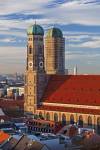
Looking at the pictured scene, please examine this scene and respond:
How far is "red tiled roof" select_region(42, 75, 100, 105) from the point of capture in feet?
305

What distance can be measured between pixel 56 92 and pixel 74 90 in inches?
175

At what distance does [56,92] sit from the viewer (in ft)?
324

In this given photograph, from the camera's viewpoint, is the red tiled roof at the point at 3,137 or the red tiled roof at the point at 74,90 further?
the red tiled roof at the point at 74,90

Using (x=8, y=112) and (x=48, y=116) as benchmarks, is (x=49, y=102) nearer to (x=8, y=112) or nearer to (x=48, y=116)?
(x=48, y=116)

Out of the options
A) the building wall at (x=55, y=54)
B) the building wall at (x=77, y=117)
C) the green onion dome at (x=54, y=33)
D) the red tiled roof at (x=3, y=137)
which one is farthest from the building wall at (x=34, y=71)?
the red tiled roof at (x=3, y=137)

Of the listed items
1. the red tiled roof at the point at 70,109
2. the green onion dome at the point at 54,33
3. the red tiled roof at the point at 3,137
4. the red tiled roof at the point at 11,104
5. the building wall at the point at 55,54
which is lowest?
the red tiled roof at the point at 11,104

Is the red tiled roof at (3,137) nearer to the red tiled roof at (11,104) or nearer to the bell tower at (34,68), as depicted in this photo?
the bell tower at (34,68)

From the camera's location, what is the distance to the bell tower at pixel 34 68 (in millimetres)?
100750

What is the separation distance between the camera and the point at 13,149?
1889 inches

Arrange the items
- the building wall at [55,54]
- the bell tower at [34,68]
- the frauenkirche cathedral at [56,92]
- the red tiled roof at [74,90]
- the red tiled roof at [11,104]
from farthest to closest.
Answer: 1. the building wall at [55,54]
2. the red tiled roof at [11,104]
3. the bell tower at [34,68]
4. the red tiled roof at [74,90]
5. the frauenkirche cathedral at [56,92]

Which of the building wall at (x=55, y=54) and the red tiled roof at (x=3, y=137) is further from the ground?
the building wall at (x=55, y=54)

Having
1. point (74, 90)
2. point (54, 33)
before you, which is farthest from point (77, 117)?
point (54, 33)

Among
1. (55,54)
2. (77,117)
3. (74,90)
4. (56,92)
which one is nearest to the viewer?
(77,117)

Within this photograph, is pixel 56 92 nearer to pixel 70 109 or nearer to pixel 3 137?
pixel 70 109
